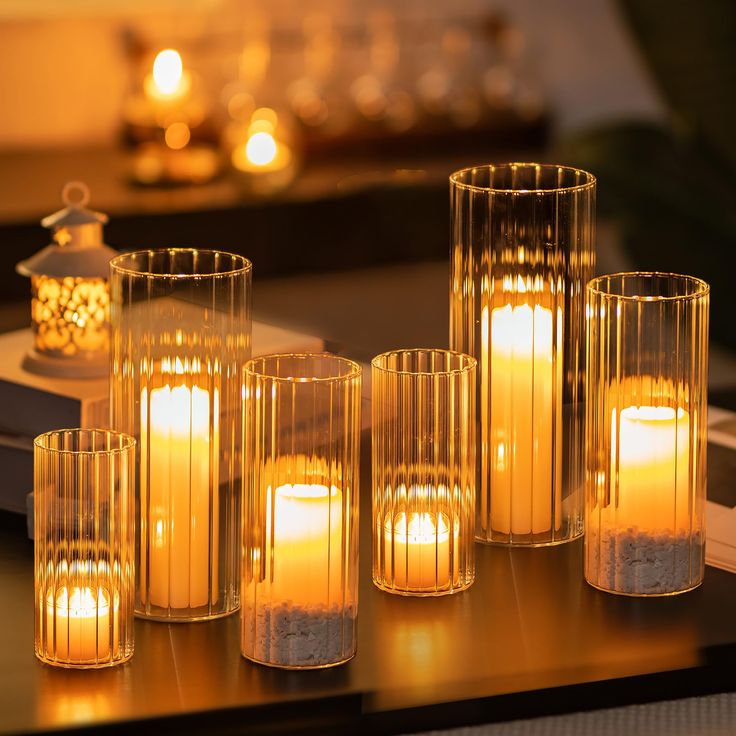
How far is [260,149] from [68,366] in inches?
64.9

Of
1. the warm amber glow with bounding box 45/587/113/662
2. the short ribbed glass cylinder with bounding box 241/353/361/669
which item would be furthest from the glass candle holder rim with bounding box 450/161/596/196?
the warm amber glow with bounding box 45/587/113/662

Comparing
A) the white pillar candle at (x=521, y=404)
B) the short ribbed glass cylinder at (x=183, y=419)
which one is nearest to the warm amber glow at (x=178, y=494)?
the short ribbed glass cylinder at (x=183, y=419)

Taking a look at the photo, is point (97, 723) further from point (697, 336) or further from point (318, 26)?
Result: point (318, 26)

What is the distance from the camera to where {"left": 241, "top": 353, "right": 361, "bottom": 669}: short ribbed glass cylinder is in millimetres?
982

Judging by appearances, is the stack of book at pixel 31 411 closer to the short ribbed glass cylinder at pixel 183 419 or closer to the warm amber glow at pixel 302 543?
the short ribbed glass cylinder at pixel 183 419

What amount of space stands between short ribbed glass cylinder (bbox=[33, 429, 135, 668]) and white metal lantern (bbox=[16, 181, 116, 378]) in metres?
0.27

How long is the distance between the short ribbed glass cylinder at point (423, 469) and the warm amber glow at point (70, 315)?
0.29m

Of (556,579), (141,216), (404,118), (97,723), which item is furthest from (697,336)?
(404,118)

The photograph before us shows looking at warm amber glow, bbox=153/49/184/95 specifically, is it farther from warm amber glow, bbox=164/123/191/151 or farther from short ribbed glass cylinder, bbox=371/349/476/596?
short ribbed glass cylinder, bbox=371/349/476/596

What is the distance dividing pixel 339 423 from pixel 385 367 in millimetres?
126

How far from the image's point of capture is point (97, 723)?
93cm

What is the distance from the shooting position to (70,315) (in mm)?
1289

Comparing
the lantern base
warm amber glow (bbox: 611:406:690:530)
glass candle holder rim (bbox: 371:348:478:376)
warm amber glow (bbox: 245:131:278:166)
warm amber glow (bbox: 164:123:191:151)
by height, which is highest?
warm amber glow (bbox: 164:123:191:151)

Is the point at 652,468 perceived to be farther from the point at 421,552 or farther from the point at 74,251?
the point at 74,251
